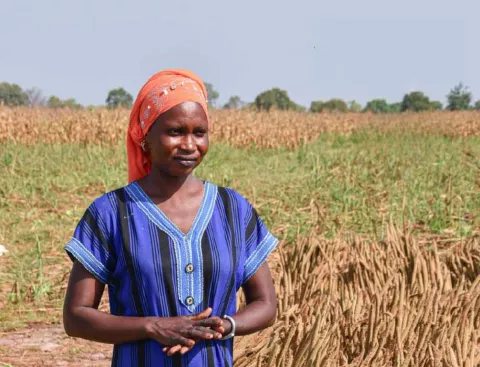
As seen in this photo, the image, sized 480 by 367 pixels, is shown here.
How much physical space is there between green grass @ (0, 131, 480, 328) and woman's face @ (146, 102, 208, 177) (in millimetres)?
3254

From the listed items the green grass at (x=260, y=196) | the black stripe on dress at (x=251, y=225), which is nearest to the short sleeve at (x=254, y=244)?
the black stripe on dress at (x=251, y=225)

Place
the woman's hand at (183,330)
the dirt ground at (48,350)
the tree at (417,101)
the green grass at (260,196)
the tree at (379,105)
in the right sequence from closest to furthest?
the woman's hand at (183,330) → the dirt ground at (48,350) → the green grass at (260,196) → the tree at (417,101) → the tree at (379,105)

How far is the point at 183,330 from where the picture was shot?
165 centimetres

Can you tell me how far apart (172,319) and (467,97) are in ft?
235

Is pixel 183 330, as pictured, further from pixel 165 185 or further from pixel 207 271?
pixel 165 185

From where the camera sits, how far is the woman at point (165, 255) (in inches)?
67.7

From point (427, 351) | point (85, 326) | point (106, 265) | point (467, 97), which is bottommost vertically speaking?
point (427, 351)

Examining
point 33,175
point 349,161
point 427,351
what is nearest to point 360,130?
point 349,161

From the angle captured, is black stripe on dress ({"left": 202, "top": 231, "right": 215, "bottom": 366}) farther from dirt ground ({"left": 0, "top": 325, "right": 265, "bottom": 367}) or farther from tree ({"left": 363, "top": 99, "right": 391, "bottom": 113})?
tree ({"left": 363, "top": 99, "right": 391, "bottom": 113})

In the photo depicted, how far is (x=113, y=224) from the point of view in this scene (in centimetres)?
174

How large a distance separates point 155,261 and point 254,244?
25cm

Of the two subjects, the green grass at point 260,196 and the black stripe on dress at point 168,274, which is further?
the green grass at point 260,196

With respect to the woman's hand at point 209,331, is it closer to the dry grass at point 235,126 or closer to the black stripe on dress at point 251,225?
the black stripe on dress at point 251,225

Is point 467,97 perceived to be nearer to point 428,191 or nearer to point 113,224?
point 428,191
